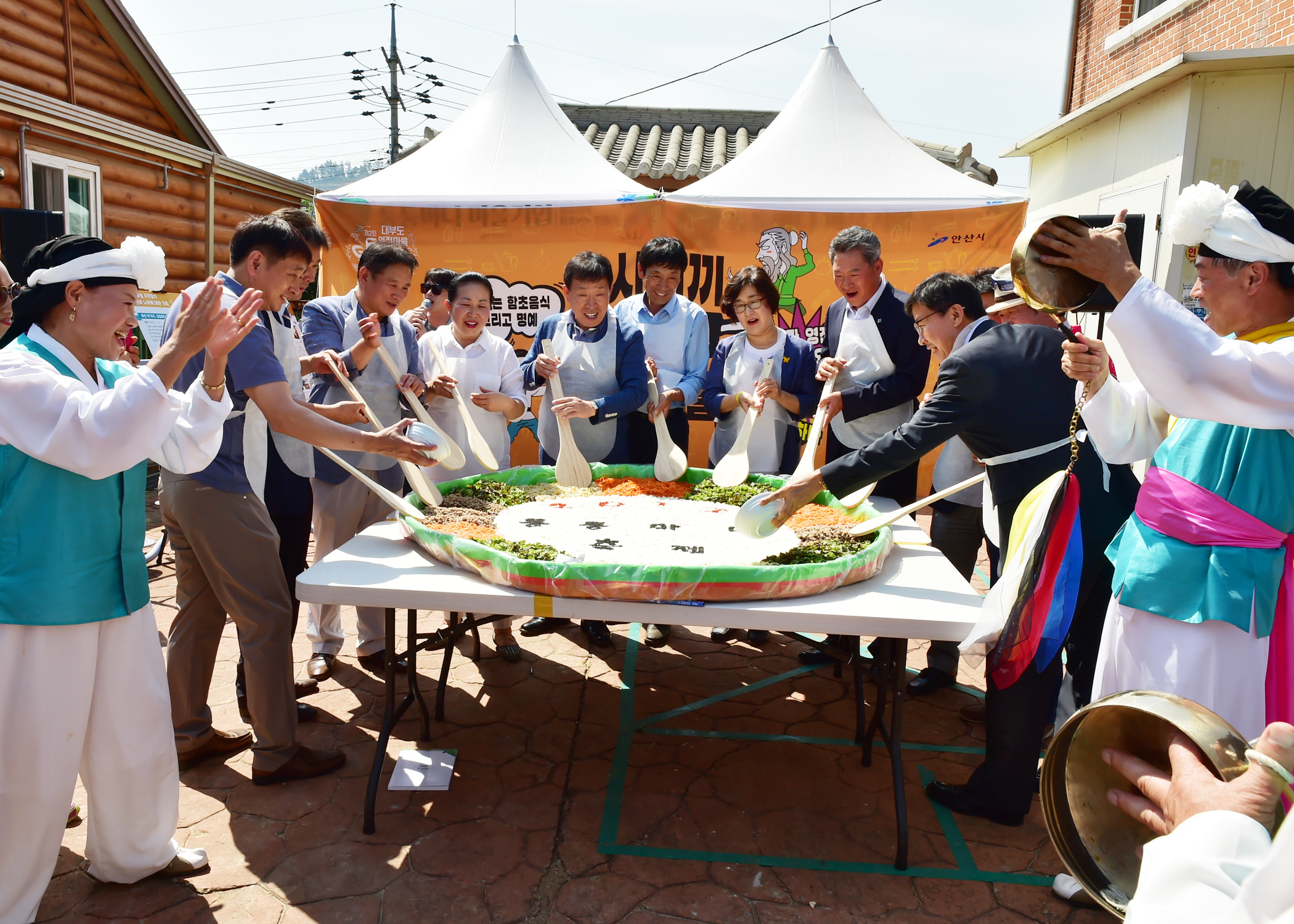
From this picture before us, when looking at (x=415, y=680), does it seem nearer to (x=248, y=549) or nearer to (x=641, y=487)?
(x=248, y=549)

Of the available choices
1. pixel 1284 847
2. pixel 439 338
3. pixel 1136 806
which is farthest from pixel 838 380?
pixel 1284 847

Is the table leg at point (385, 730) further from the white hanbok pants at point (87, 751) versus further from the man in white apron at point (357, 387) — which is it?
the man in white apron at point (357, 387)

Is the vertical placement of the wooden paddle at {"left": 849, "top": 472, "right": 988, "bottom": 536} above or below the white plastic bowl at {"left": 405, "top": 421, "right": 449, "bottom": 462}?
below

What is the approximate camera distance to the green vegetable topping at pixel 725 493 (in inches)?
120

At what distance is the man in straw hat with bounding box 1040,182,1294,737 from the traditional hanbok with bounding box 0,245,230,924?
1.95 meters

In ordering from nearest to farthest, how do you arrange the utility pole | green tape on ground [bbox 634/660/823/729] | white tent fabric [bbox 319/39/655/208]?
green tape on ground [bbox 634/660/823/729]
white tent fabric [bbox 319/39/655/208]
the utility pole

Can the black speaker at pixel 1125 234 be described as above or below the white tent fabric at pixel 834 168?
below

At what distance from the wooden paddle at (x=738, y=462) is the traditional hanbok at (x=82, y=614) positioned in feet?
6.03

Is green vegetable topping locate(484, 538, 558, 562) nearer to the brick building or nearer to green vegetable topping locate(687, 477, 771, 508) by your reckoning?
green vegetable topping locate(687, 477, 771, 508)

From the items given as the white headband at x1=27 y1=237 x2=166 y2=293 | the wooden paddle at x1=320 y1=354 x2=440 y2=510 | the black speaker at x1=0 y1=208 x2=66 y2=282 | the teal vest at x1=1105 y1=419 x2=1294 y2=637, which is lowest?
the wooden paddle at x1=320 y1=354 x2=440 y2=510

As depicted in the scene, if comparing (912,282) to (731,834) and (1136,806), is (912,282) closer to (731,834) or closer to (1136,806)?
(731,834)

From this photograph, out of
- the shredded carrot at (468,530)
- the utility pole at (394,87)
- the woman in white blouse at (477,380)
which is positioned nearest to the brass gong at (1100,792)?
the shredded carrot at (468,530)

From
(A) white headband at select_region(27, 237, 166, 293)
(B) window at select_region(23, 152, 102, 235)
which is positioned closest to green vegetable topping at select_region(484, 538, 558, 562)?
(A) white headband at select_region(27, 237, 166, 293)

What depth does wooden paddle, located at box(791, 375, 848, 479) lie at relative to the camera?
109 inches
